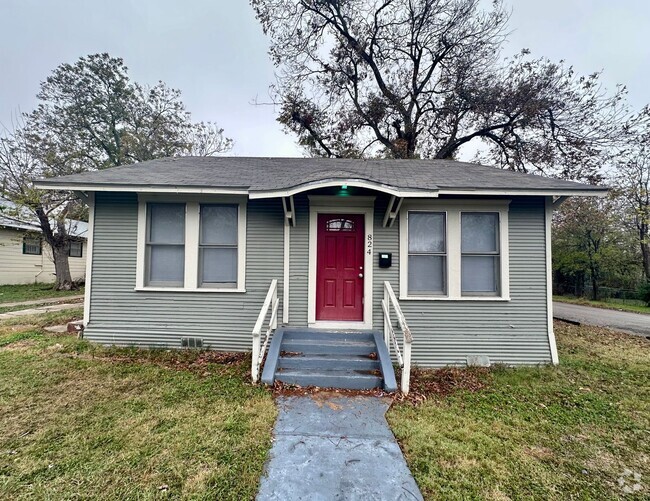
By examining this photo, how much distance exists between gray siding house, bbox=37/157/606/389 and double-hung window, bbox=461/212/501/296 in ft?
0.06

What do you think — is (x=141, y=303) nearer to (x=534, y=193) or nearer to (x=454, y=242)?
(x=454, y=242)

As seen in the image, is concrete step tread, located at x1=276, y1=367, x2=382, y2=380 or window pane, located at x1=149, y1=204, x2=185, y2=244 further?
window pane, located at x1=149, y1=204, x2=185, y2=244

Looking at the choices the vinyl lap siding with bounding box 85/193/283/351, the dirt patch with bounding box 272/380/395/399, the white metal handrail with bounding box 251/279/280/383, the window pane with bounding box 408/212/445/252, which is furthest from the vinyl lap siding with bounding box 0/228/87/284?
the window pane with bounding box 408/212/445/252

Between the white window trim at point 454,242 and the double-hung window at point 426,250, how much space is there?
0.10m

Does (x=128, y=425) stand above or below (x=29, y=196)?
below

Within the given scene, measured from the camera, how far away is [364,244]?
528 cm

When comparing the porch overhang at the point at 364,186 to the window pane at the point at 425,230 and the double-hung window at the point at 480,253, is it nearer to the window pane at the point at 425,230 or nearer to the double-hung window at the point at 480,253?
the window pane at the point at 425,230

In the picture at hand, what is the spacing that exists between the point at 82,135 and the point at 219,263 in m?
15.0

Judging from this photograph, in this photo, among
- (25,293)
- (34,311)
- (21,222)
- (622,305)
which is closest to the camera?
(34,311)

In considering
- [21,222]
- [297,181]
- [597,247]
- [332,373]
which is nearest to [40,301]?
[21,222]

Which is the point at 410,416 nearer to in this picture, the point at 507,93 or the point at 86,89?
the point at 507,93

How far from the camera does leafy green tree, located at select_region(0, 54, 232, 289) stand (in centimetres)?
1212

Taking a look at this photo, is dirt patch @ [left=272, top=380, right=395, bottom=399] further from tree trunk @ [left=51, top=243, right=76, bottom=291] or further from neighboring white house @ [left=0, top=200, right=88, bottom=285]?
neighboring white house @ [left=0, top=200, right=88, bottom=285]

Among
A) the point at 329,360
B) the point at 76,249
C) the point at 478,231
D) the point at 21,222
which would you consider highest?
the point at 21,222
